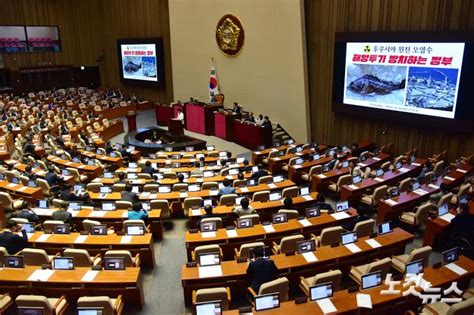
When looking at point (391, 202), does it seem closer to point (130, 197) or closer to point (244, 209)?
point (244, 209)

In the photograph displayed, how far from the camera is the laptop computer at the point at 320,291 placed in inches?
222

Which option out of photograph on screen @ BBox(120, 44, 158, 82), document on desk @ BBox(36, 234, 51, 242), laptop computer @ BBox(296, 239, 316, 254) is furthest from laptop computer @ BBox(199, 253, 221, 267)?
photograph on screen @ BBox(120, 44, 158, 82)

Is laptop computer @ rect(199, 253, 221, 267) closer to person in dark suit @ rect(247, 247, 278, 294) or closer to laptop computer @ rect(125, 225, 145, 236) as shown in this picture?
person in dark suit @ rect(247, 247, 278, 294)

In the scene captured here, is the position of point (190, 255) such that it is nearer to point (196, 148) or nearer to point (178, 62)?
point (196, 148)

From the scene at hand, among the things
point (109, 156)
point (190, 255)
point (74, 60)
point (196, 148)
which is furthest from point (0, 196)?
point (74, 60)

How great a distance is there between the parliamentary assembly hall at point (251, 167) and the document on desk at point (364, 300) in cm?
3

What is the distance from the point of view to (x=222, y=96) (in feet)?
69.4

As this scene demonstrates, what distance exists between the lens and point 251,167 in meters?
12.7

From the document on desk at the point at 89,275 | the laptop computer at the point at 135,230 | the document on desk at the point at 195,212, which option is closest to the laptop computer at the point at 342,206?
the document on desk at the point at 195,212

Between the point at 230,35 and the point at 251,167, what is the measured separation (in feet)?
31.9

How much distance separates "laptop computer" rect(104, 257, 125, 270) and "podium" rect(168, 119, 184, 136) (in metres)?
12.5

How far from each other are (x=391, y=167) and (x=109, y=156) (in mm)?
9700

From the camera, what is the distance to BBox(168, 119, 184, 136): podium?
18688 mm

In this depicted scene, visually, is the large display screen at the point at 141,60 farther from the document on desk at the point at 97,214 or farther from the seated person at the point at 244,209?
the seated person at the point at 244,209
